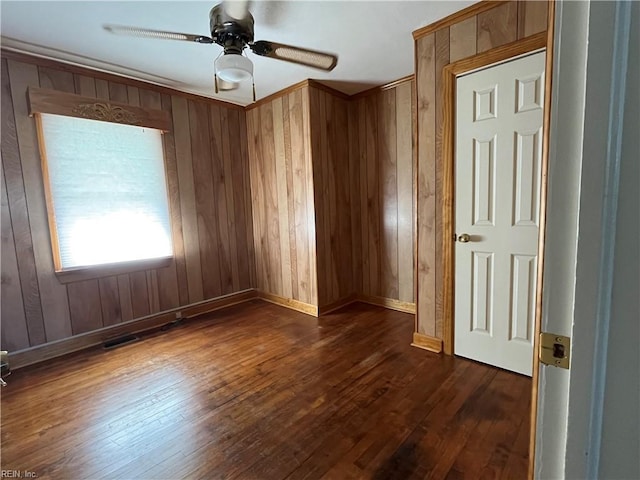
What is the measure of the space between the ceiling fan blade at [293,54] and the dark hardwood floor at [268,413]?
86.0 inches

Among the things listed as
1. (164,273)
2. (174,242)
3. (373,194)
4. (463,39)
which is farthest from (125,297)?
(463,39)

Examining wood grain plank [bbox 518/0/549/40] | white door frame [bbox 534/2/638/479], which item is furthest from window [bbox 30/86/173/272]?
white door frame [bbox 534/2/638/479]

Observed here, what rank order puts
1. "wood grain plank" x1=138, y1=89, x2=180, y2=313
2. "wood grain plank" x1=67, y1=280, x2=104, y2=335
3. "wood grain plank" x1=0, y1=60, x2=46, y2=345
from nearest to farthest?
"wood grain plank" x1=0, y1=60, x2=46, y2=345
"wood grain plank" x1=67, y1=280, x2=104, y2=335
"wood grain plank" x1=138, y1=89, x2=180, y2=313

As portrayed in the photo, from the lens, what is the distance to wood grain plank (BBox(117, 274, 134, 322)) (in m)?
3.02

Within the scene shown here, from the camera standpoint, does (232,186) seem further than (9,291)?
Yes

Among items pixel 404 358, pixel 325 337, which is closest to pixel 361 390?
pixel 404 358

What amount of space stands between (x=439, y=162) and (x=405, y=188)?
1.03 metres

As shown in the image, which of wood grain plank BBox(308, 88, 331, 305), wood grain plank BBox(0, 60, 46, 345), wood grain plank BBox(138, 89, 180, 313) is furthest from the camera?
wood grain plank BBox(308, 88, 331, 305)

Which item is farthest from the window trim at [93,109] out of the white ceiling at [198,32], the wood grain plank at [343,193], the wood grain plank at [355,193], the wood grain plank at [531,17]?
the wood grain plank at [531,17]

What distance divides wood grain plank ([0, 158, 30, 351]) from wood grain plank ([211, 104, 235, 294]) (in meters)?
1.77

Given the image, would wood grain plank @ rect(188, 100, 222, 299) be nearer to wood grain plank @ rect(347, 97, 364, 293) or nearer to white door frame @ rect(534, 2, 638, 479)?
wood grain plank @ rect(347, 97, 364, 293)

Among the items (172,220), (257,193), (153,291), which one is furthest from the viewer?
(257,193)

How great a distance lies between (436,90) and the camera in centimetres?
227

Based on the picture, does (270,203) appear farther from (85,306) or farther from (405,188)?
(85,306)
